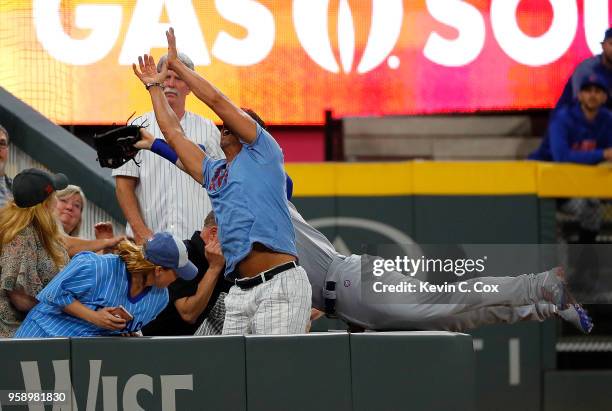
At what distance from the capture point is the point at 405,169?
964cm

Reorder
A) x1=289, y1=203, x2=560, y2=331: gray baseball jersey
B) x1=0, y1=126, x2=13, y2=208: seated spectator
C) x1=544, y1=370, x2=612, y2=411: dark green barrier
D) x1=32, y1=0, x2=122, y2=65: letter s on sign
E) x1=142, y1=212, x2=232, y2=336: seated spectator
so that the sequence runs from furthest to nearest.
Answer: x1=32, y1=0, x2=122, y2=65: letter s on sign < x1=544, y1=370, x2=612, y2=411: dark green barrier < x1=0, y1=126, x2=13, y2=208: seated spectator < x1=289, y1=203, x2=560, y2=331: gray baseball jersey < x1=142, y1=212, x2=232, y2=336: seated spectator

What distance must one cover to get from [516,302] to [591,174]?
292 centimetres

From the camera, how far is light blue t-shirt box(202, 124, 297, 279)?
5.90 meters

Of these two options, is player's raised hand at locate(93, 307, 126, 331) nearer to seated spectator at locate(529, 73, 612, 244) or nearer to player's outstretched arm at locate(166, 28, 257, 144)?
player's outstretched arm at locate(166, 28, 257, 144)

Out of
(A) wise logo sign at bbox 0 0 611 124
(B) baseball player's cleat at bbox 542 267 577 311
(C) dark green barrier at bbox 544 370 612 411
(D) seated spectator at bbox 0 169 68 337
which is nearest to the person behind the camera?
(D) seated spectator at bbox 0 169 68 337

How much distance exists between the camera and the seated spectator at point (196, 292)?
6.45 metres

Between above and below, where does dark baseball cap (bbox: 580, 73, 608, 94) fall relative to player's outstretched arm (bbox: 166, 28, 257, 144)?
above

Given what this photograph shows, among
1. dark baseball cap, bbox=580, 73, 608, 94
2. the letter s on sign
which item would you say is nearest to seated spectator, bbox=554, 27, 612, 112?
dark baseball cap, bbox=580, 73, 608, 94

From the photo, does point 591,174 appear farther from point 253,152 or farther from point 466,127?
point 253,152

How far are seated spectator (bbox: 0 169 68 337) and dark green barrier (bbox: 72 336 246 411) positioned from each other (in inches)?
31.4

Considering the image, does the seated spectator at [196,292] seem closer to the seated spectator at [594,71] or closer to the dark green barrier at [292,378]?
the dark green barrier at [292,378]

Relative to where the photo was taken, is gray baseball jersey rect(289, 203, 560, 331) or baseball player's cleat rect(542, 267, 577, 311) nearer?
gray baseball jersey rect(289, 203, 560, 331)

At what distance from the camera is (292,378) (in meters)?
5.48

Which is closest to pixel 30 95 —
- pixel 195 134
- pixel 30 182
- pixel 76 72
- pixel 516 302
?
pixel 76 72
